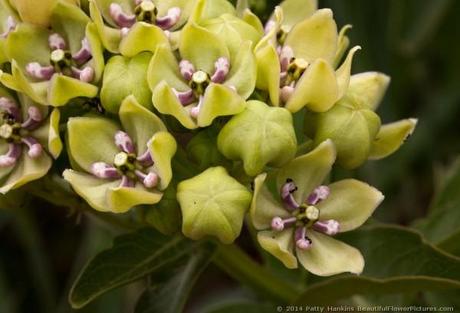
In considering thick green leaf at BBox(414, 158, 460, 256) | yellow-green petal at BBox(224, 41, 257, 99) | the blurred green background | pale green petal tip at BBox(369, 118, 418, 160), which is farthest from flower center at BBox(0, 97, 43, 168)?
thick green leaf at BBox(414, 158, 460, 256)

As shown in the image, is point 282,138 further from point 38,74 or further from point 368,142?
point 38,74

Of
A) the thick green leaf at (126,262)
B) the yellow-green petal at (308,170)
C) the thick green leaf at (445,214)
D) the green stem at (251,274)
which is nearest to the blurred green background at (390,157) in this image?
the thick green leaf at (445,214)

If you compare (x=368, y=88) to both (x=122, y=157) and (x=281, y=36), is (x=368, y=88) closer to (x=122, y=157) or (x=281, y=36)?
(x=281, y=36)

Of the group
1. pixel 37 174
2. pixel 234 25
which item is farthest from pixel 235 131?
pixel 37 174

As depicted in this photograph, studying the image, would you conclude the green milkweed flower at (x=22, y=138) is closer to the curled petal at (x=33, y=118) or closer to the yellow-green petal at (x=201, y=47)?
the curled petal at (x=33, y=118)

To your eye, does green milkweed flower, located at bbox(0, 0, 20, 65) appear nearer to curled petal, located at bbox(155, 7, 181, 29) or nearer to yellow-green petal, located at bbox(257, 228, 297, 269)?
curled petal, located at bbox(155, 7, 181, 29)

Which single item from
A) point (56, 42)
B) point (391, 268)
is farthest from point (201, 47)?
point (391, 268)
